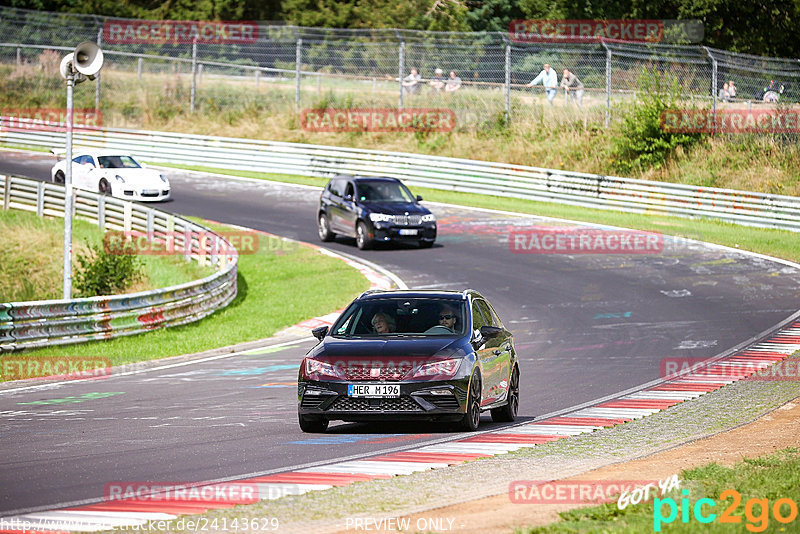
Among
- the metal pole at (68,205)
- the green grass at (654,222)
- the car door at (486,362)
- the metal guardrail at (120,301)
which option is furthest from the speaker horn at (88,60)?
the green grass at (654,222)

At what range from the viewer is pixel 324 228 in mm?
30344

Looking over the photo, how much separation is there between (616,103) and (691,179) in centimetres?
417

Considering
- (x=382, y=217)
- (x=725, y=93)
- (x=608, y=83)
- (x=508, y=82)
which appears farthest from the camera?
(x=508, y=82)

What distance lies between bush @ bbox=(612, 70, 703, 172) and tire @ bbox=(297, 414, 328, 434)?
93.4 feet

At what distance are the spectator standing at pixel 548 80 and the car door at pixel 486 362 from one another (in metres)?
27.8

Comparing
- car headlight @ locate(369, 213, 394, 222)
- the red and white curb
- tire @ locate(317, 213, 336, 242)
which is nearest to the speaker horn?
the red and white curb

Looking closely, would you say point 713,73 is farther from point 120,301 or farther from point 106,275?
point 120,301

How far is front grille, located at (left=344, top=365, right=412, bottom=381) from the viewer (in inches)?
431

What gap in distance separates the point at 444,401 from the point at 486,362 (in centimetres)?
96

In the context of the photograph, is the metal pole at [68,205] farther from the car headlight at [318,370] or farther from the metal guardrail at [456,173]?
the metal guardrail at [456,173]

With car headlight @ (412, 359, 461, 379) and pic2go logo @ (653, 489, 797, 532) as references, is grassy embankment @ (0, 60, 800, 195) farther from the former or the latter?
pic2go logo @ (653, 489, 797, 532)

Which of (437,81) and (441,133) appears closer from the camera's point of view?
(437,81)

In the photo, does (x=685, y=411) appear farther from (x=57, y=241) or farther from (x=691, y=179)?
(x=691, y=179)

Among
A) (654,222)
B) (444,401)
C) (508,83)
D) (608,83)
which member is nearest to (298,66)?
(508,83)
